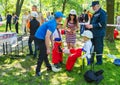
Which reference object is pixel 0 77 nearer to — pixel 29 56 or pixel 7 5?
pixel 29 56

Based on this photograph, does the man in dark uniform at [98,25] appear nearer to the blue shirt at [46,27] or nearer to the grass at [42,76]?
the grass at [42,76]

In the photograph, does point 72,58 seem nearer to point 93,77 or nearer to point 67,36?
point 93,77

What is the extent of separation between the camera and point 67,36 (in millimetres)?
11617

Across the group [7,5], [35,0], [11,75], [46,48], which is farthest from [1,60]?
[35,0]

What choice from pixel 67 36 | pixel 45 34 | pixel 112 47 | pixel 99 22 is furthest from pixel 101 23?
pixel 112 47

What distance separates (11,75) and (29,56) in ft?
9.17

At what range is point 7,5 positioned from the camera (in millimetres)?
68000

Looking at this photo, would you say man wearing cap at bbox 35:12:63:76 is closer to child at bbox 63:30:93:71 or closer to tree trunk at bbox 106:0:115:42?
child at bbox 63:30:93:71

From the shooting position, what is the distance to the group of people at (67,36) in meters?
9.11

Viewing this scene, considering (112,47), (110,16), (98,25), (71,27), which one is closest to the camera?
(98,25)

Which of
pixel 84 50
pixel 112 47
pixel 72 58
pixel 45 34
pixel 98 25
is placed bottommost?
pixel 112 47

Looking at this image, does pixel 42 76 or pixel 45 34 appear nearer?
pixel 45 34

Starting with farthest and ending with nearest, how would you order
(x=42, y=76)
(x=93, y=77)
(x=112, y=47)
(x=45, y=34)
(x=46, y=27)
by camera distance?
(x=112, y=47), (x=42, y=76), (x=45, y=34), (x=46, y=27), (x=93, y=77)

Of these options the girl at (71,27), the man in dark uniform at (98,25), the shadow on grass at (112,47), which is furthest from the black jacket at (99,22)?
the shadow on grass at (112,47)
